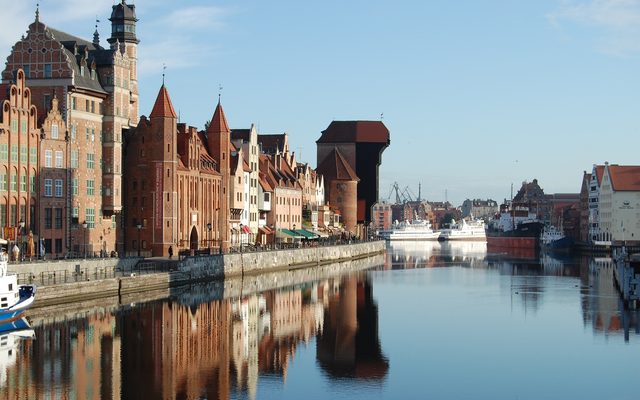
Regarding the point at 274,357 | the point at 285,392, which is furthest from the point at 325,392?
Answer: the point at 274,357

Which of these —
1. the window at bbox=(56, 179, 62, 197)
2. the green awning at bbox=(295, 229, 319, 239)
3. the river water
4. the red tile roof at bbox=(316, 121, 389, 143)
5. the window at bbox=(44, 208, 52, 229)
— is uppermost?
the red tile roof at bbox=(316, 121, 389, 143)

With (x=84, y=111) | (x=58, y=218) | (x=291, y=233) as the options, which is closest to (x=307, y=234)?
(x=291, y=233)

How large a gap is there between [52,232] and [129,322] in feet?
80.0

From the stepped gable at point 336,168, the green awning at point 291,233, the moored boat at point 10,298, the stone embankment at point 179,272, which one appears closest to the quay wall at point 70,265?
the stone embankment at point 179,272

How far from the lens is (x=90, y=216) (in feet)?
278

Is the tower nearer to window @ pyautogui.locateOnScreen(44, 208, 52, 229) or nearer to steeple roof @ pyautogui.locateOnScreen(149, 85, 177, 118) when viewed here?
steeple roof @ pyautogui.locateOnScreen(149, 85, 177, 118)

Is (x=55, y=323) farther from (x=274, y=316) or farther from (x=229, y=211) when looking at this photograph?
(x=229, y=211)

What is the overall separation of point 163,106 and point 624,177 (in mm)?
113583

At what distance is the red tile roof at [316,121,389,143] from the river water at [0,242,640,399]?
91.2 meters

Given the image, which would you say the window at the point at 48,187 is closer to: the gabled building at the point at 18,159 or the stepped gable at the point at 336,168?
the gabled building at the point at 18,159

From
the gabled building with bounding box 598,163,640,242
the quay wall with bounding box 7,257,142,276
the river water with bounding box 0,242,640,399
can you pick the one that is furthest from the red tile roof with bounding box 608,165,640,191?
the quay wall with bounding box 7,257,142,276

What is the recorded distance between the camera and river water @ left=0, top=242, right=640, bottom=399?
42.8 metres

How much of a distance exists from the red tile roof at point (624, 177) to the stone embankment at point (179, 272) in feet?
240

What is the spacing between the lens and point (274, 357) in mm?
50688
